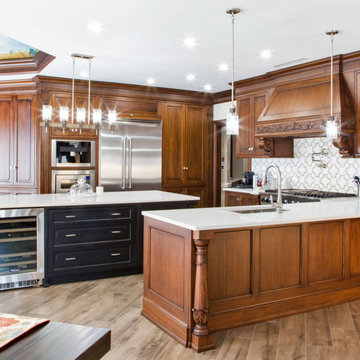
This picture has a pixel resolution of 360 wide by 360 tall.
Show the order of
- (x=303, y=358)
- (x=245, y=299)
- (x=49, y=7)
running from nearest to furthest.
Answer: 1. (x=303, y=358)
2. (x=245, y=299)
3. (x=49, y=7)

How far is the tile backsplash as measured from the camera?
5.08 m

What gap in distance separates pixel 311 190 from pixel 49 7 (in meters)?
3.97

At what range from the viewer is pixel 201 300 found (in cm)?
268

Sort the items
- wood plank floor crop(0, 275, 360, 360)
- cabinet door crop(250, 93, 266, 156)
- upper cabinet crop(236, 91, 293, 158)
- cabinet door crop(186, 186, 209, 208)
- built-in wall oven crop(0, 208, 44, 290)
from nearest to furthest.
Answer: wood plank floor crop(0, 275, 360, 360) < built-in wall oven crop(0, 208, 44, 290) < upper cabinet crop(236, 91, 293, 158) < cabinet door crop(250, 93, 266, 156) < cabinet door crop(186, 186, 209, 208)

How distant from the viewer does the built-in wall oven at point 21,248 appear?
3.84 meters

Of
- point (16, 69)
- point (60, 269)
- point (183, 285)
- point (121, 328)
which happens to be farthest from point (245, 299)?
point (16, 69)

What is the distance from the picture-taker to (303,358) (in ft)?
8.32

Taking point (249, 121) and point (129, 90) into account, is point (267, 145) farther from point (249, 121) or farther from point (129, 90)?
point (129, 90)

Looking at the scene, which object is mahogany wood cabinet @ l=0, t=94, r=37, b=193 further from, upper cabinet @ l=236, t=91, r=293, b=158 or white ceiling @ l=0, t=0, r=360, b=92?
upper cabinet @ l=236, t=91, r=293, b=158

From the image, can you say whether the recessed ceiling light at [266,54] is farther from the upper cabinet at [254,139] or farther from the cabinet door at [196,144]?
the cabinet door at [196,144]

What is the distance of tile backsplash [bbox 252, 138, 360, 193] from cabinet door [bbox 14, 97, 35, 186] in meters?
3.81

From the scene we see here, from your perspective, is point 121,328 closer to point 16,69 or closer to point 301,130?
point 301,130

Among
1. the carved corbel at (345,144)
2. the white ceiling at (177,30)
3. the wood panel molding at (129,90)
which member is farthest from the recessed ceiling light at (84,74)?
the carved corbel at (345,144)

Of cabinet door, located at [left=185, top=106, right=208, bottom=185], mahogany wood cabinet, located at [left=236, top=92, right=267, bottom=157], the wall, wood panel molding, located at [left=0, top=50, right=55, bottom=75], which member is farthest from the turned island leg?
the wall
